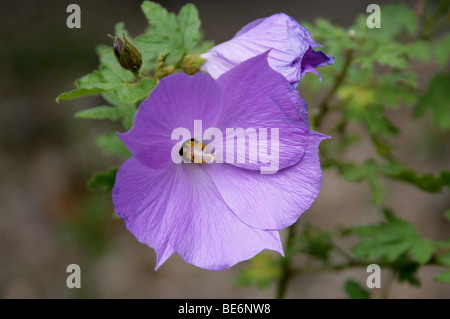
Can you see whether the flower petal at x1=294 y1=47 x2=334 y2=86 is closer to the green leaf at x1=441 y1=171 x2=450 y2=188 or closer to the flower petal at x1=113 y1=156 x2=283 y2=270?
the flower petal at x1=113 y1=156 x2=283 y2=270

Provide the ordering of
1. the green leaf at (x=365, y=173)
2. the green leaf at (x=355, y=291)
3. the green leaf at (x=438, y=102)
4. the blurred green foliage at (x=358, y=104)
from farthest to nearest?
the green leaf at (x=438, y=102)
the green leaf at (x=365, y=173)
the green leaf at (x=355, y=291)
the blurred green foliage at (x=358, y=104)

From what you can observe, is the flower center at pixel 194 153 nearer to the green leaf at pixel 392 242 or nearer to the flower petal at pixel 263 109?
the flower petal at pixel 263 109

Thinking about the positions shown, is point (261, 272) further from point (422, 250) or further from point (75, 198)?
point (75, 198)

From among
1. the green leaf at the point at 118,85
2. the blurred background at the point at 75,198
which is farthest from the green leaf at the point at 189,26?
the blurred background at the point at 75,198

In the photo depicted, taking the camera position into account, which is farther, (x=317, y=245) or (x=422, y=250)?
(x=317, y=245)

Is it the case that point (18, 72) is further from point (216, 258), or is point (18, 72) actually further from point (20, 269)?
point (216, 258)

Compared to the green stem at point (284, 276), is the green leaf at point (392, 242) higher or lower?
higher

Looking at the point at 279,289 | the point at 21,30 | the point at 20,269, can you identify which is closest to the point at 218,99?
the point at 279,289


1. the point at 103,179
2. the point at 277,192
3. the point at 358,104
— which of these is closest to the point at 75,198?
the point at 103,179
